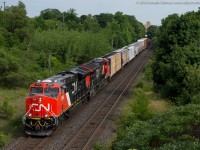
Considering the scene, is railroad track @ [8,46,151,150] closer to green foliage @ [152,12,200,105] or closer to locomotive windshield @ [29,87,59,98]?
locomotive windshield @ [29,87,59,98]

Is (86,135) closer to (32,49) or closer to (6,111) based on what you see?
(6,111)

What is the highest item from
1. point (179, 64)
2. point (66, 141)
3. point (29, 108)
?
point (179, 64)

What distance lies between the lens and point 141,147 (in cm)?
1328

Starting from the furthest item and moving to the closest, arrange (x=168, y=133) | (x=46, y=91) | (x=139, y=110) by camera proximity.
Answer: (x=139, y=110) < (x=46, y=91) < (x=168, y=133)

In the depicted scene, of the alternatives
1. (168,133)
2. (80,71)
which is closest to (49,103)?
(80,71)

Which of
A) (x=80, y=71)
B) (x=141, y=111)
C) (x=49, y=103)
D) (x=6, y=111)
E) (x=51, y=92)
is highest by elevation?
(x=80, y=71)

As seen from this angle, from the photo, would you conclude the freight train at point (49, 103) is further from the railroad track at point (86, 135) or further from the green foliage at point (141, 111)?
the green foliage at point (141, 111)

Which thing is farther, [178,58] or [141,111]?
[178,58]

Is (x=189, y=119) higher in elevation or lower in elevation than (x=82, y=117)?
higher

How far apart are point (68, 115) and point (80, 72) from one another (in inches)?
166

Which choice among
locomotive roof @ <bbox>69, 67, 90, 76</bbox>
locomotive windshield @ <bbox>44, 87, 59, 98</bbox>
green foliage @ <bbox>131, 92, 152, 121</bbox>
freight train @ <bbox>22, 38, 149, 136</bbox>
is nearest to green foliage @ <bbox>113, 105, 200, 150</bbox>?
freight train @ <bbox>22, 38, 149, 136</bbox>

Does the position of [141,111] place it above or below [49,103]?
below

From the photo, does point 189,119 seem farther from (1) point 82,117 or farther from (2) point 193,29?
(2) point 193,29

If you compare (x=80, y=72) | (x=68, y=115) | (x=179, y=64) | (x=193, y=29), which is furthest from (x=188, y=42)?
(x=68, y=115)
